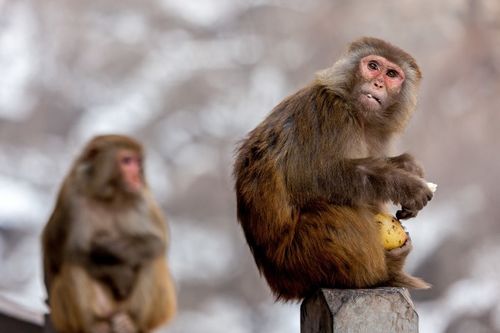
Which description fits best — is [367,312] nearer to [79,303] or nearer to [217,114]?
[79,303]

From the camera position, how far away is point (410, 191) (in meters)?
5.11

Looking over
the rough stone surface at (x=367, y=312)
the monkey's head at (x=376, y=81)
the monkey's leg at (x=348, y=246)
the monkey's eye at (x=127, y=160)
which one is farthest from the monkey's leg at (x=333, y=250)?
the monkey's eye at (x=127, y=160)

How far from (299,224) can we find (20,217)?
5.63m

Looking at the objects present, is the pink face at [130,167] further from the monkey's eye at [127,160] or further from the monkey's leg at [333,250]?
the monkey's leg at [333,250]

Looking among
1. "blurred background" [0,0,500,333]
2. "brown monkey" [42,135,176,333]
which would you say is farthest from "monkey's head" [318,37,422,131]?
"blurred background" [0,0,500,333]

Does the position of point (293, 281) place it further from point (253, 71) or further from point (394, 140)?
point (253, 71)

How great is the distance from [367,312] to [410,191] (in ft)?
2.47

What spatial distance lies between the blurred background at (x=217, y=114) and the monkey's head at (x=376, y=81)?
4.93 m

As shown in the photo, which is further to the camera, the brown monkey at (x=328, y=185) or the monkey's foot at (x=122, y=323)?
the brown monkey at (x=328, y=185)

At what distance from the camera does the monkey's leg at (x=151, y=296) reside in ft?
13.0

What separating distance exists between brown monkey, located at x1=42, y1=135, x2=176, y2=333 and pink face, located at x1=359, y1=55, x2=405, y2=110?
1.62 metres

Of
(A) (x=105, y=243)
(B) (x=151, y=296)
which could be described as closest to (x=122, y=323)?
(B) (x=151, y=296)

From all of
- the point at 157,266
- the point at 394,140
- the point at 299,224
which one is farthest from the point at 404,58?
the point at 157,266

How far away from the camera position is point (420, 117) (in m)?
11.5
